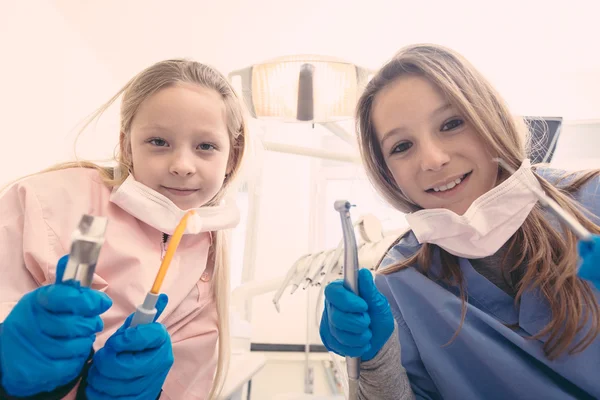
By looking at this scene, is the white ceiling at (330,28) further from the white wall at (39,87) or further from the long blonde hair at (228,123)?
the long blonde hair at (228,123)

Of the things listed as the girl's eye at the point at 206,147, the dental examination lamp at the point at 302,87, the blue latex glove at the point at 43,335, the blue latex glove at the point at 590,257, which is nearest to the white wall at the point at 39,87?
the dental examination lamp at the point at 302,87

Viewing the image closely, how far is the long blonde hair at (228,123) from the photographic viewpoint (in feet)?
2.43

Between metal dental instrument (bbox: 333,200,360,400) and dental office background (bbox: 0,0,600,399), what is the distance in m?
0.58

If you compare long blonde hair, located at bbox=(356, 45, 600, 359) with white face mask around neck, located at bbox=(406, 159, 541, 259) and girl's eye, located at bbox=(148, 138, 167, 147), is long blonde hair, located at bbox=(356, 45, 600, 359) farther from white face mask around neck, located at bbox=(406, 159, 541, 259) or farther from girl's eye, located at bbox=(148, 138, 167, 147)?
girl's eye, located at bbox=(148, 138, 167, 147)

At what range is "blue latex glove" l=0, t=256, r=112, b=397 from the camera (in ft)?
1.25

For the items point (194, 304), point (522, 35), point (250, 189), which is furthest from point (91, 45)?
point (522, 35)

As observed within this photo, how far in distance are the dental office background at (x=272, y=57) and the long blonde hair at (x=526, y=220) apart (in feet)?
1.18

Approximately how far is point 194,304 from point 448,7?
1.63 m

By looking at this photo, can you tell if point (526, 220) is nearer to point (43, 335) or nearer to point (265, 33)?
point (43, 335)

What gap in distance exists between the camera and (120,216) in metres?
0.70

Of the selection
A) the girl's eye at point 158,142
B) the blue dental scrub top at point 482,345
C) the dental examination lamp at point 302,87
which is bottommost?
the blue dental scrub top at point 482,345

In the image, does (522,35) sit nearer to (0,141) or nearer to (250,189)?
(250,189)

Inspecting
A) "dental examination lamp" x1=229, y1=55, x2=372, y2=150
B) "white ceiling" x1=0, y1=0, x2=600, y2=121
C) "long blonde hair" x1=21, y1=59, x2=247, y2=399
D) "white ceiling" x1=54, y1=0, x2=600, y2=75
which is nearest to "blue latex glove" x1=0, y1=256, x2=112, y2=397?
"long blonde hair" x1=21, y1=59, x2=247, y2=399

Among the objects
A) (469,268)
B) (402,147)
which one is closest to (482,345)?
(469,268)
